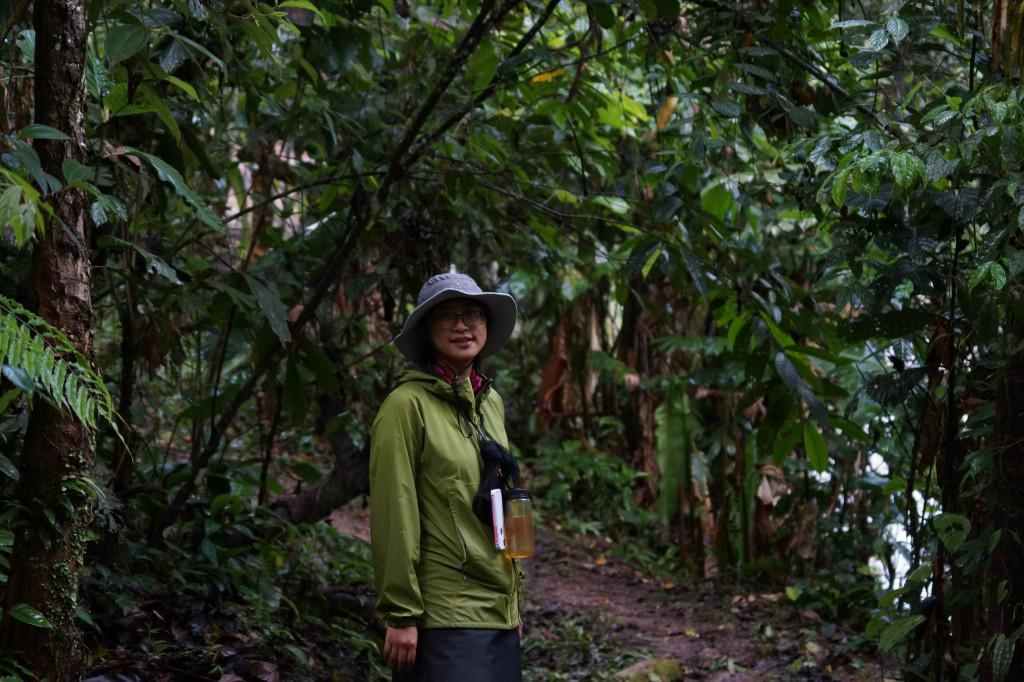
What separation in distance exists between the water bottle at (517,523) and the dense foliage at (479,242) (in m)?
1.09

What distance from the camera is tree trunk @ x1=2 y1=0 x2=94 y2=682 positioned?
2375 millimetres

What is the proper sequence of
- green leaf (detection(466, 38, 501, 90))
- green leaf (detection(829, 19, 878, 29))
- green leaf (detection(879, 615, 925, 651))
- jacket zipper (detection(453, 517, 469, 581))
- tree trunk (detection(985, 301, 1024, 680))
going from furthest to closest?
green leaf (detection(466, 38, 501, 90)) < green leaf (detection(879, 615, 925, 651)) < green leaf (detection(829, 19, 878, 29)) < tree trunk (detection(985, 301, 1024, 680)) < jacket zipper (detection(453, 517, 469, 581))

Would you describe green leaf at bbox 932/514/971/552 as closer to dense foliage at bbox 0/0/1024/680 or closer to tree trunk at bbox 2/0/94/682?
dense foliage at bbox 0/0/1024/680

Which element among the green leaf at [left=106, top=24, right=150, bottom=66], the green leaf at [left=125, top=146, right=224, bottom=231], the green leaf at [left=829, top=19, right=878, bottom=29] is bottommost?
the green leaf at [left=125, top=146, right=224, bottom=231]

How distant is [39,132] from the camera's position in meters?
2.28

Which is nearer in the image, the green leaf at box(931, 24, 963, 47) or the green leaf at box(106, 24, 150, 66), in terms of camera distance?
the green leaf at box(106, 24, 150, 66)

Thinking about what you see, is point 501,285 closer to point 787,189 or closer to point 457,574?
point 787,189

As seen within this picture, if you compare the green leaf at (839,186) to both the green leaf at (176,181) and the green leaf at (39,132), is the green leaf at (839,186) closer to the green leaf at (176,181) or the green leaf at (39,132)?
the green leaf at (176,181)

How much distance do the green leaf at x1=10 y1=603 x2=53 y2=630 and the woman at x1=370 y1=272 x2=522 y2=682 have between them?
88 centimetres

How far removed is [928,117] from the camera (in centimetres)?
324

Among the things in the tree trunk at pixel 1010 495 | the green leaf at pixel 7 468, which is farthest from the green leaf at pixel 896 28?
the green leaf at pixel 7 468

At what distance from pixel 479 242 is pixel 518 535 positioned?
2.98 meters

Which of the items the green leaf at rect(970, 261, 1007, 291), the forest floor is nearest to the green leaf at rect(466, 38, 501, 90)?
the green leaf at rect(970, 261, 1007, 291)

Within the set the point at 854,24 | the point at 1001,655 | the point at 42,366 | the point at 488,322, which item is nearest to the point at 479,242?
the point at 488,322
